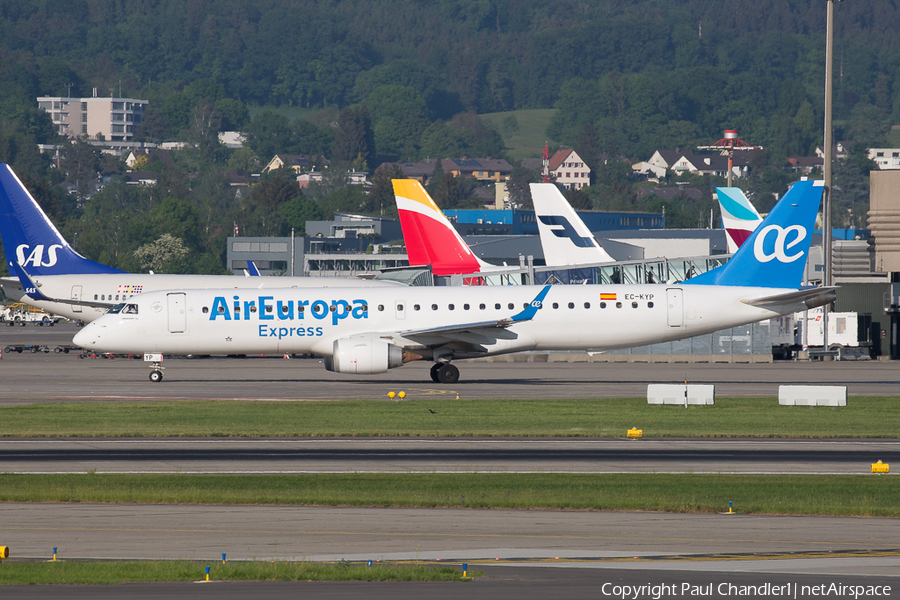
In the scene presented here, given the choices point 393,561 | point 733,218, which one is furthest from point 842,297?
point 393,561

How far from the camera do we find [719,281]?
4712cm

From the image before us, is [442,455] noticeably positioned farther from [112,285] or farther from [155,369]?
[112,285]

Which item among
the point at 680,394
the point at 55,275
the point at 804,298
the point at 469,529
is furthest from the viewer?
the point at 55,275

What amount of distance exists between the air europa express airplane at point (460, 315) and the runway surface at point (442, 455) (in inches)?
620

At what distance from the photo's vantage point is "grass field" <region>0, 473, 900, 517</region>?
67.2 ft

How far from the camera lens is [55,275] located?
6725cm

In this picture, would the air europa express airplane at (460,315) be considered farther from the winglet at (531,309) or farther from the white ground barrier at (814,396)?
the white ground barrier at (814,396)

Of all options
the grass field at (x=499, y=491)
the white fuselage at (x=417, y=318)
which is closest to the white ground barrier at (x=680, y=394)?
the white fuselage at (x=417, y=318)

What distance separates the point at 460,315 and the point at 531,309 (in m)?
2.73

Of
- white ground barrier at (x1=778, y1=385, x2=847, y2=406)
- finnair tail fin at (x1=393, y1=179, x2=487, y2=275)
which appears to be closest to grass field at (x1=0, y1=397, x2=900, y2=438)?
white ground barrier at (x1=778, y1=385, x2=847, y2=406)

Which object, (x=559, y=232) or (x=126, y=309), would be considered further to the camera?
(x=559, y=232)

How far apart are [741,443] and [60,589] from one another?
1855 centimetres

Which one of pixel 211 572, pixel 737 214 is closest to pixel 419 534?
pixel 211 572

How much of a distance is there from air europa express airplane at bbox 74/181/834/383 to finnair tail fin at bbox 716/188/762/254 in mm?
28506
